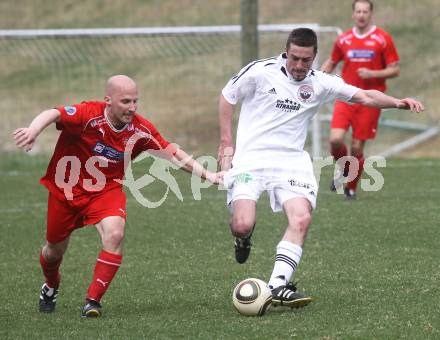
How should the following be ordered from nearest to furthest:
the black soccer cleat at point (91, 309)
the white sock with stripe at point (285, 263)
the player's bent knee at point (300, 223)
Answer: the black soccer cleat at point (91, 309)
the white sock with stripe at point (285, 263)
the player's bent knee at point (300, 223)

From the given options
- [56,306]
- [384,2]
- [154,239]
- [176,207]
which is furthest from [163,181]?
[384,2]

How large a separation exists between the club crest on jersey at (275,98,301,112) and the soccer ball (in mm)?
1278

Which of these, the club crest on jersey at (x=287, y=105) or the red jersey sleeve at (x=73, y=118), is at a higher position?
the club crest on jersey at (x=287, y=105)

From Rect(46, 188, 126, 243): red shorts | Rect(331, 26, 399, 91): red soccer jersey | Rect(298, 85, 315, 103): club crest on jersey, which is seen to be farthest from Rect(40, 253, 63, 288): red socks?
Rect(331, 26, 399, 91): red soccer jersey

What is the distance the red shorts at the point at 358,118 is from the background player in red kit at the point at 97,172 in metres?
5.92

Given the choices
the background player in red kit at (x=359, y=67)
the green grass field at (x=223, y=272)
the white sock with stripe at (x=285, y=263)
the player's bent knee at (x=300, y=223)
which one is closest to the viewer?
the green grass field at (x=223, y=272)

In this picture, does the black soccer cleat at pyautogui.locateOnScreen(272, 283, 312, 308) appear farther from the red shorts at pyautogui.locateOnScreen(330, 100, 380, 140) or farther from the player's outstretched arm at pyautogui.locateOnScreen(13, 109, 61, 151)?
the red shorts at pyautogui.locateOnScreen(330, 100, 380, 140)

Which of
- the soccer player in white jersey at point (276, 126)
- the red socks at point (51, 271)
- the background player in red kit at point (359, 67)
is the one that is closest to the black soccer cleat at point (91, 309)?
the red socks at point (51, 271)

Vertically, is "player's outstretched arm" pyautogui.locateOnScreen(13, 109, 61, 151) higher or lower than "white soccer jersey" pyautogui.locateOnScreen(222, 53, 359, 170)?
lower

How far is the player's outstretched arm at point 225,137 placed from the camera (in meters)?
7.41

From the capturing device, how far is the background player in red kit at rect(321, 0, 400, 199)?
1269cm

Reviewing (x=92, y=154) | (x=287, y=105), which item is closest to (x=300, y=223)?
(x=287, y=105)

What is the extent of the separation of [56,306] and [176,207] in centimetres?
545

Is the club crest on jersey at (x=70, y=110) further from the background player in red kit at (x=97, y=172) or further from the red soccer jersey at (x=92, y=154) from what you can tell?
the red soccer jersey at (x=92, y=154)
